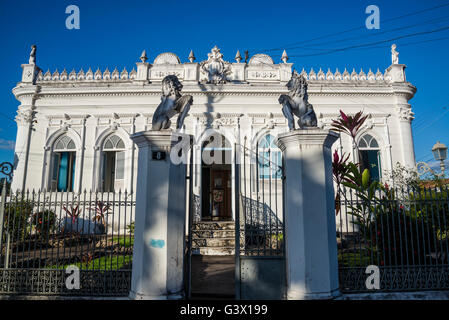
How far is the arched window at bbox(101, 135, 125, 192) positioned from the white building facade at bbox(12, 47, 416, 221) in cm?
4

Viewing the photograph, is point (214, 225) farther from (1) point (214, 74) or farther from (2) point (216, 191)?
(1) point (214, 74)

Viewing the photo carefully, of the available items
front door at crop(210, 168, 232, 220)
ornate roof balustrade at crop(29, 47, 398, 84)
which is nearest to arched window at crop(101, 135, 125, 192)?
ornate roof balustrade at crop(29, 47, 398, 84)

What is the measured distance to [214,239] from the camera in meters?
8.54

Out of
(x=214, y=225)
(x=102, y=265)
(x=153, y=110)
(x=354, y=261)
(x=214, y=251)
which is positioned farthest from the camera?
(x=153, y=110)

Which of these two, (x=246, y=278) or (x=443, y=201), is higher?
(x=443, y=201)

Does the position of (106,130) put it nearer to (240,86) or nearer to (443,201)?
(240,86)

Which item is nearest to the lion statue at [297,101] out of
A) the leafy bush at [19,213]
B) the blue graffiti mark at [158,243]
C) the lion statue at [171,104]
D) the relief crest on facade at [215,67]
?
the lion statue at [171,104]

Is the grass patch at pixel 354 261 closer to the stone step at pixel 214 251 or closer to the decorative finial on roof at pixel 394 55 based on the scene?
the stone step at pixel 214 251

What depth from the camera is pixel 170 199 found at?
4.32 metres

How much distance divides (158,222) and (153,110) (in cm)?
883

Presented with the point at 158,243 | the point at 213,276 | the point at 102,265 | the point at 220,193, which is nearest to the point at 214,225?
the point at 213,276
